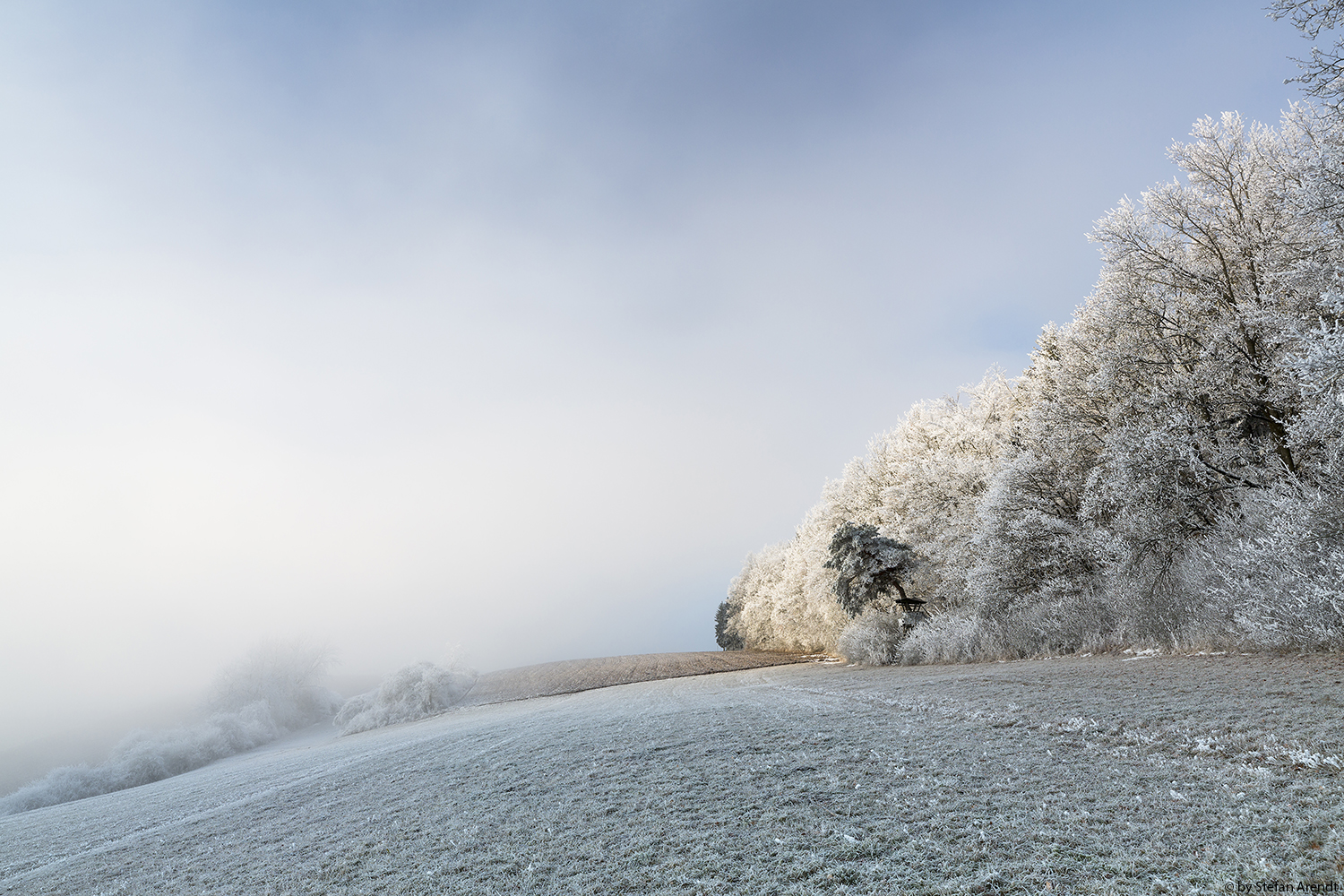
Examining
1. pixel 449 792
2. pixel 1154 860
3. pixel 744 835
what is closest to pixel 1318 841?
pixel 1154 860

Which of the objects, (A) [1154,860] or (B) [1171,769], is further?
(B) [1171,769]

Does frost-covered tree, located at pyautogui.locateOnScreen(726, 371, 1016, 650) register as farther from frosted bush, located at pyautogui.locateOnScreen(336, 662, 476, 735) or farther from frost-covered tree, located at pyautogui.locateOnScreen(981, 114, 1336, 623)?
frosted bush, located at pyautogui.locateOnScreen(336, 662, 476, 735)

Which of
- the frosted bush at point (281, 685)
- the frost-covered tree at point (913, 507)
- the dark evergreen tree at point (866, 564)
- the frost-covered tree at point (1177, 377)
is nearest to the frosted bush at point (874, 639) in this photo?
the dark evergreen tree at point (866, 564)

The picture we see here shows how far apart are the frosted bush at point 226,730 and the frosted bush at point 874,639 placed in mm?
24985

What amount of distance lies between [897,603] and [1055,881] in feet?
76.0

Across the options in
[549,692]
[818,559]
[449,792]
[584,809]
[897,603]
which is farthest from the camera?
[818,559]

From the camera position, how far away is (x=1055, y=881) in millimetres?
2285

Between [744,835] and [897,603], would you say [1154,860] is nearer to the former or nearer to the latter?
→ [744,835]

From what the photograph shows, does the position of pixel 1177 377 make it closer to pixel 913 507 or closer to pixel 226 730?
pixel 913 507

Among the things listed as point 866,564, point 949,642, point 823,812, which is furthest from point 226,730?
point 823,812

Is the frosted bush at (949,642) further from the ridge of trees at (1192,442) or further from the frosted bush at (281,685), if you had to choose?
the frosted bush at (281,685)

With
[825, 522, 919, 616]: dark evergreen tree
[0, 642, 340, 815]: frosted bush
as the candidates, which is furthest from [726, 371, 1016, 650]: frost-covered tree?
[0, 642, 340, 815]: frosted bush

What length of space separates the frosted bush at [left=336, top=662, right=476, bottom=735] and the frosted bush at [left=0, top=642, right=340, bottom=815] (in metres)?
4.25

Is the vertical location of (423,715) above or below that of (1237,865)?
below
